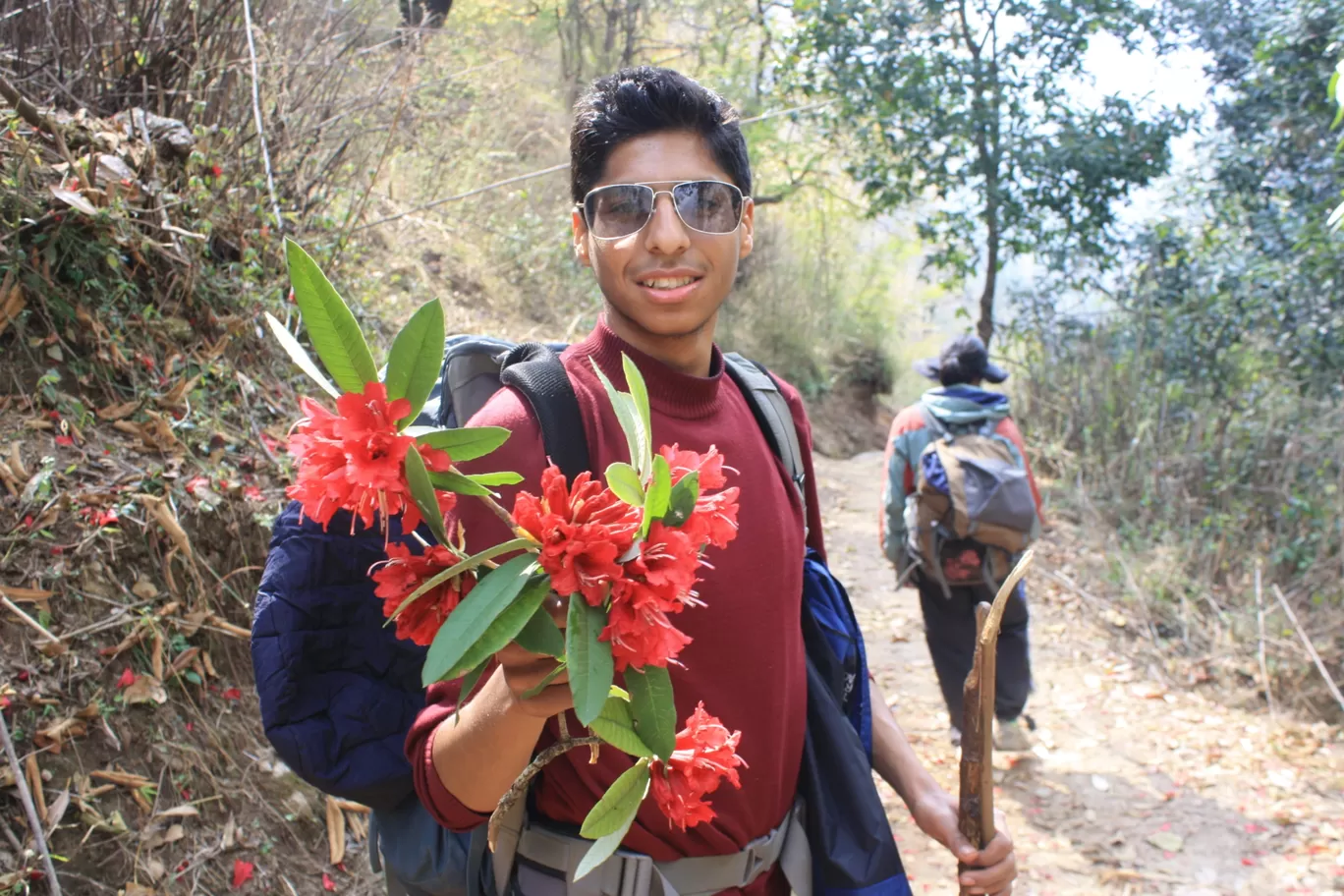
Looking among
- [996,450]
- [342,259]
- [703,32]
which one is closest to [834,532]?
[996,450]

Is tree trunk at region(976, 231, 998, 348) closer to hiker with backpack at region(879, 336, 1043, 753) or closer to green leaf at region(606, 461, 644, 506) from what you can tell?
hiker with backpack at region(879, 336, 1043, 753)

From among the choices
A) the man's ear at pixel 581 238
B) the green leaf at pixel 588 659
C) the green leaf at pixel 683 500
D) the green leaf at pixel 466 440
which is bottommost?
the green leaf at pixel 588 659

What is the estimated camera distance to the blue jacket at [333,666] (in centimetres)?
140

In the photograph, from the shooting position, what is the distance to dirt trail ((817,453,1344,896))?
3.89m

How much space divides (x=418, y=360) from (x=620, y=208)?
1.98 feet

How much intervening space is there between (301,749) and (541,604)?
2.17 ft

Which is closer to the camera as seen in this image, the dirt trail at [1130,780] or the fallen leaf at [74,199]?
the fallen leaf at [74,199]

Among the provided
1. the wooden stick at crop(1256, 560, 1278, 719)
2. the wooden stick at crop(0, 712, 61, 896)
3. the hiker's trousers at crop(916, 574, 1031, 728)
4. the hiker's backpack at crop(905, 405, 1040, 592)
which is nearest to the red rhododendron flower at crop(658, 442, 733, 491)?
the wooden stick at crop(0, 712, 61, 896)

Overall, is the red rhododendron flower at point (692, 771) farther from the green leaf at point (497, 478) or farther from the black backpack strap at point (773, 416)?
the black backpack strap at point (773, 416)

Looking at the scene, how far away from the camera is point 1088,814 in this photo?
4.30 meters

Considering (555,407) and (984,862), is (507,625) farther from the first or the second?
(984,862)

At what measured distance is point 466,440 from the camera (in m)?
0.95

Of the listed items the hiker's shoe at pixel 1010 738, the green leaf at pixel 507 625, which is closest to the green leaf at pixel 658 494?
the green leaf at pixel 507 625

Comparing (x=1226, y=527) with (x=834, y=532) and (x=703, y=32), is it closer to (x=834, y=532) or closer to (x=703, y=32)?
(x=834, y=532)
